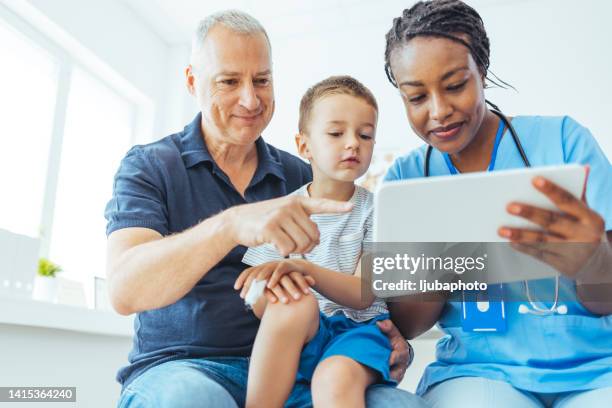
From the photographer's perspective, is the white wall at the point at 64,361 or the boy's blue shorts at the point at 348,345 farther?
the white wall at the point at 64,361

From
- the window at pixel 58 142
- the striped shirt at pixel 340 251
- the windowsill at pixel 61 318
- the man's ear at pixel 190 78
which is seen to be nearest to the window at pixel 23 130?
the window at pixel 58 142

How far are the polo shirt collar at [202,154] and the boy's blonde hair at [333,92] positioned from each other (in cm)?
11

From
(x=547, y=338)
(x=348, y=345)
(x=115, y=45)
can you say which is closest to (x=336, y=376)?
(x=348, y=345)

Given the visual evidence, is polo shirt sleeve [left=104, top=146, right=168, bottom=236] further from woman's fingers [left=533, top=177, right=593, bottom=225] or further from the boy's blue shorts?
woman's fingers [left=533, top=177, right=593, bottom=225]

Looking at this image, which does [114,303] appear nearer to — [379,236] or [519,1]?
[379,236]

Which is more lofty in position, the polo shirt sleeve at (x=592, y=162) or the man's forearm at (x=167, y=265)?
the polo shirt sleeve at (x=592, y=162)

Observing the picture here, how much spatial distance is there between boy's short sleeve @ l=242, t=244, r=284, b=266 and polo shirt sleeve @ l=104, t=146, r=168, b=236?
0.59 feet

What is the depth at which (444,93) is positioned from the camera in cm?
121

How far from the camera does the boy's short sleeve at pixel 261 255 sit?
4.11 feet

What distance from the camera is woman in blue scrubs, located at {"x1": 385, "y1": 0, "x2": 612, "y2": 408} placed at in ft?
3.37

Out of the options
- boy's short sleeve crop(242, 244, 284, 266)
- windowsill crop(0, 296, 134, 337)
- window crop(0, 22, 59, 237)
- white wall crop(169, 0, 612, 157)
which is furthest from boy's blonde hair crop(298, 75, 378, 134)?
white wall crop(169, 0, 612, 157)

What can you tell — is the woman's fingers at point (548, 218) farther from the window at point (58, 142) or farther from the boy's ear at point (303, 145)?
the window at point (58, 142)

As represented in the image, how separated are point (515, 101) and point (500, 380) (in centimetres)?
283

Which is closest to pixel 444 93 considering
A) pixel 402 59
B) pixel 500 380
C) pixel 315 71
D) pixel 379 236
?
pixel 402 59
